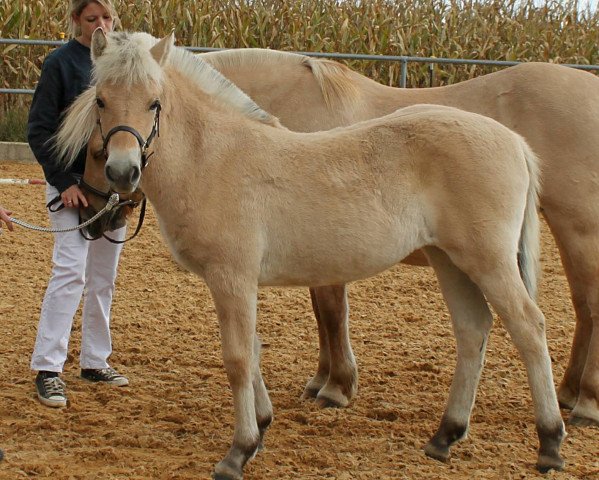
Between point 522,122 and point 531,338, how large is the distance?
1.66 m

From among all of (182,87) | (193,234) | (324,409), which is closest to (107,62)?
(182,87)

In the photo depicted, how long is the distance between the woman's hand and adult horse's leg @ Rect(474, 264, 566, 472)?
194cm

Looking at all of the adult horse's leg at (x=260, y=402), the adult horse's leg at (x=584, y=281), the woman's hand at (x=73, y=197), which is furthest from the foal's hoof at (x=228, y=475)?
the adult horse's leg at (x=584, y=281)

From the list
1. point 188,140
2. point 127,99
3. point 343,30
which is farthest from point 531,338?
point 343,30

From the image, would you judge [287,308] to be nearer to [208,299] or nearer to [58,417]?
[208,299]

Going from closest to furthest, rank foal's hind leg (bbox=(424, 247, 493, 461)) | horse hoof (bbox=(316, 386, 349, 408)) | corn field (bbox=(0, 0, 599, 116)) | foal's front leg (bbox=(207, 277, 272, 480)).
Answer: foal's front leg (bbox=(207, 277, 272, 480))
foal's hind leg (bbox=(424, 247, 493, 461))
horse hoof (bbox=(316, 386, 349, 408))
corn field (bbox=(0, 0, 599, 116))

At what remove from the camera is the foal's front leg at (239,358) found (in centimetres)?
372

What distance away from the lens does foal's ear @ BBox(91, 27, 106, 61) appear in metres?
3.70

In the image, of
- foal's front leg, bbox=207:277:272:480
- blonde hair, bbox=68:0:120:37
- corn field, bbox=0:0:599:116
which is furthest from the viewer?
corn field, bbox=0:0:599:116

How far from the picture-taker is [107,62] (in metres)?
3.64

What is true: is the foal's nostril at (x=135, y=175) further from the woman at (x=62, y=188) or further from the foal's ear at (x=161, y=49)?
the woman at (x=62, y=188)

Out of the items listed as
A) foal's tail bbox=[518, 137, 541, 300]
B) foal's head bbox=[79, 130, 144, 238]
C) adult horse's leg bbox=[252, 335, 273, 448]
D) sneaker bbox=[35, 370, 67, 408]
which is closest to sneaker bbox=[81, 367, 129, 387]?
sneaker bbox=[35, 370, 67, 408]

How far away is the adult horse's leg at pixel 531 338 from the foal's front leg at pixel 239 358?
102 centimetres

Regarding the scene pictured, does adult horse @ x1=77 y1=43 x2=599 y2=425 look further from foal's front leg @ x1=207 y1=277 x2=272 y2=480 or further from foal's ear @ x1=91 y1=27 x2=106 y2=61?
foal's ear @ x1=91 y1=27 x2=106 y2=61
